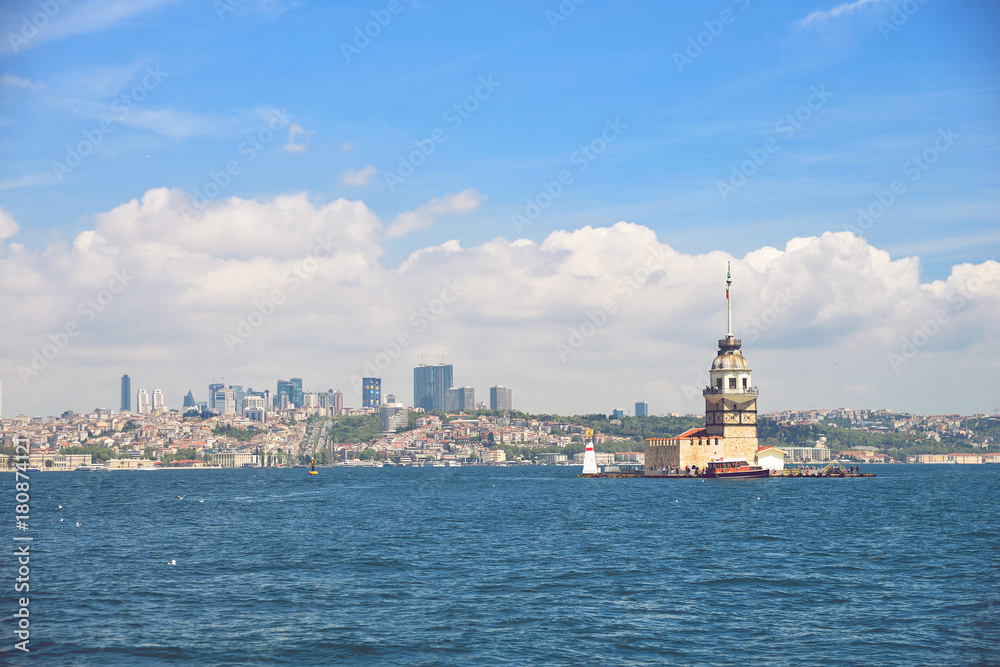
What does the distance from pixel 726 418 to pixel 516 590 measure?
98143 mm

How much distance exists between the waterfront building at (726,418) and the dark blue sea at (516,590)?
60826mm

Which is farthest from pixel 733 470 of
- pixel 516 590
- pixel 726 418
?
pixel 516 590

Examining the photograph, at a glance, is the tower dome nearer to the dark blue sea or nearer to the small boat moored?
the small boat moored

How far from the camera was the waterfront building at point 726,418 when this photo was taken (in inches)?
5074

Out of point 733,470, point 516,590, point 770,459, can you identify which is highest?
point 516,590

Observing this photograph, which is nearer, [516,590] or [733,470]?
[516,590]

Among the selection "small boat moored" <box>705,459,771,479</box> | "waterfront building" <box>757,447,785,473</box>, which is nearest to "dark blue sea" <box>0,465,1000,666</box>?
"small boat moored" <box>705,459,771,479</box>

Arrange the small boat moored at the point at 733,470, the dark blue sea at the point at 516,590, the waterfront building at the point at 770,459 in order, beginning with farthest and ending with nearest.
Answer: the waterfront building at the point at 770,459, the small boat moored at the point at 733,470, the dark blue sea at the point at 516,590

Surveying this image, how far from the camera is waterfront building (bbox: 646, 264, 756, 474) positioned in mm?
128875

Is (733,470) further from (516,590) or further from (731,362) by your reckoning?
(516,590)

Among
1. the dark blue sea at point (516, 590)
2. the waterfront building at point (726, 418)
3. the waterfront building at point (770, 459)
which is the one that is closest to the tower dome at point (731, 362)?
the waterfront building at point (726, 418)

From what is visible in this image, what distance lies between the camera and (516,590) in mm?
35562

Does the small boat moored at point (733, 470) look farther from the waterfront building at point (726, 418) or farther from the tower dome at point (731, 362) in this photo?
the tower dome at point (731, 362)

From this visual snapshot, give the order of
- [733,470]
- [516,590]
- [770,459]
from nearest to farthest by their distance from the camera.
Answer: [516,590] < [733,470] < [770,459]
